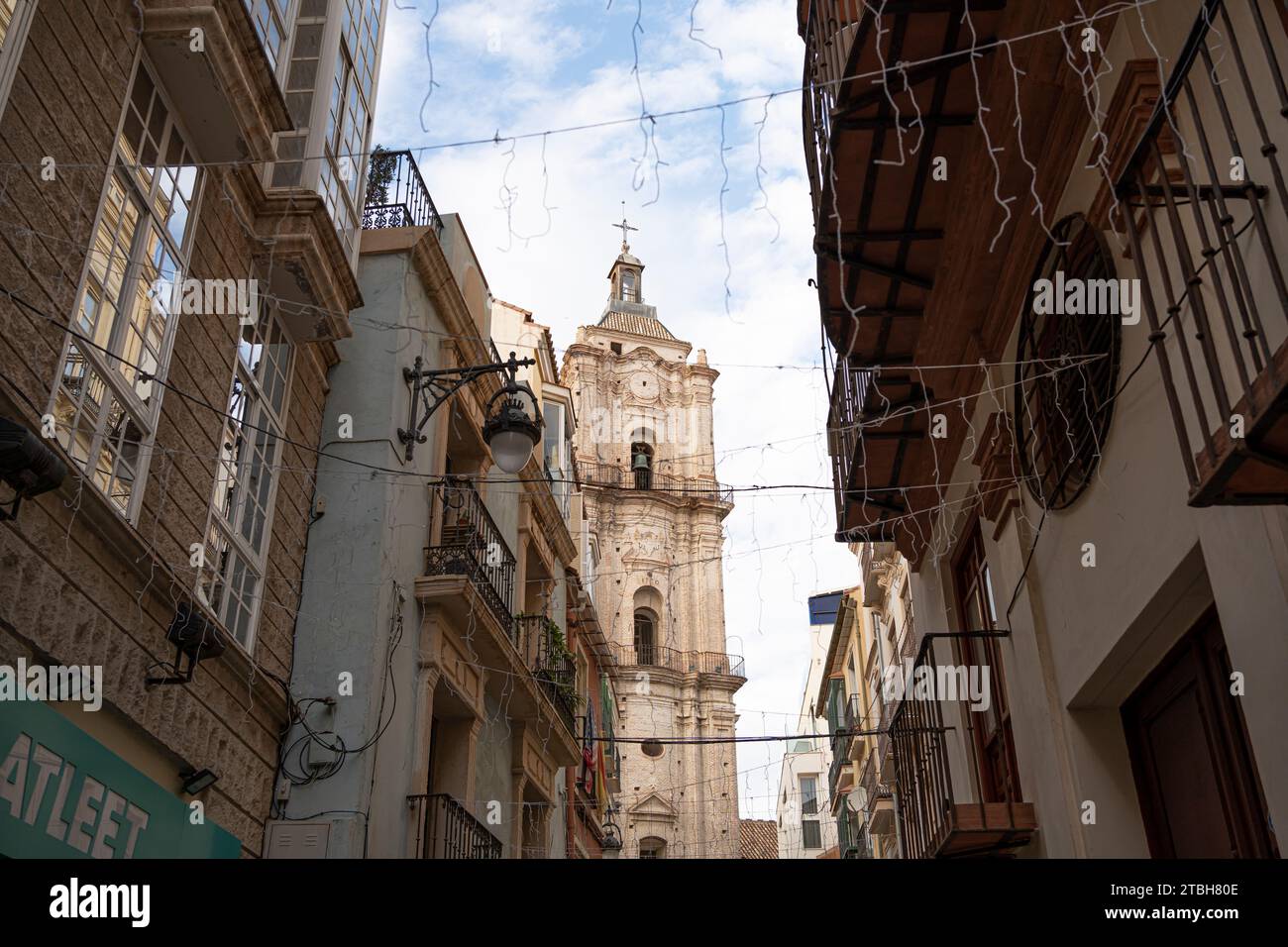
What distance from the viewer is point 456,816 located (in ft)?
34.9

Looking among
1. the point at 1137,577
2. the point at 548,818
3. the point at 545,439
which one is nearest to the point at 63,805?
the point at 1137,577

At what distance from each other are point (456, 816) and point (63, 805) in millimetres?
4946

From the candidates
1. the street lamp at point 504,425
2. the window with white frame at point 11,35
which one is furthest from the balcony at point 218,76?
the street lamp at point 504,425

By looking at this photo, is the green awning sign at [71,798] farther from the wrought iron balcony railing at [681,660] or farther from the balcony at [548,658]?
the wrought iron balcony railing at [681,660]

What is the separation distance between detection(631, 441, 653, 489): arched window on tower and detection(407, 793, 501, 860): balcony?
35.0 meters

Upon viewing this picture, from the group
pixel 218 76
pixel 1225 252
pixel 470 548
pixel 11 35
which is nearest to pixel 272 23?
pixel 218 76

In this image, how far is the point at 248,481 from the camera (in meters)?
9.14

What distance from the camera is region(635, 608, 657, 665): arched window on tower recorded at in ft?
148

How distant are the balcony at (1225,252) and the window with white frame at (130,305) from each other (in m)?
5.00

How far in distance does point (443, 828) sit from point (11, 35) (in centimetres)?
676

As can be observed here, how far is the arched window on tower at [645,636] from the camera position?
45.0 meters

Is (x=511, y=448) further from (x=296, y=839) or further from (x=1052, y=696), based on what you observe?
(x=1052, y=696)
